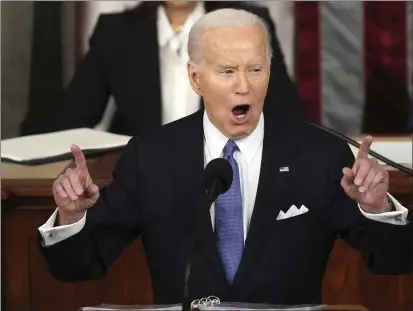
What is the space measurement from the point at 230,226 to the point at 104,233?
9.2 inches

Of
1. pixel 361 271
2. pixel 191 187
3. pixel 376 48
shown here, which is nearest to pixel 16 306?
pixel 191 187

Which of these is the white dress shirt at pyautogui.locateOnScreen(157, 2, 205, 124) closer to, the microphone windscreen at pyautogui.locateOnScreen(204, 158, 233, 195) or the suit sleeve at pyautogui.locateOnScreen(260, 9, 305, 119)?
the suit sleeve at pyautogui.locateOnScreen(260, 9, 305, 119)

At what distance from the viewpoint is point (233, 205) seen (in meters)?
1.39

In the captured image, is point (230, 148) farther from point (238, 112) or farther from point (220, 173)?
point (220, 173)

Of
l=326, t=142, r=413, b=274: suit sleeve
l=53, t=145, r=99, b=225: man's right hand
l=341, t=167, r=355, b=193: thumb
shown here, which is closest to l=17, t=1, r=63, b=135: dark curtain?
l=53, t=145, r=99, b=225: man's right hand

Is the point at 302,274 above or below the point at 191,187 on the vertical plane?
below

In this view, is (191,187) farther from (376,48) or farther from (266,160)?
(376,48)

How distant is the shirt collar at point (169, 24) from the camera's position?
63.4 inches

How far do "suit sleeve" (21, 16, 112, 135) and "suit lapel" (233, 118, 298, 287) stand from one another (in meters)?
0.42

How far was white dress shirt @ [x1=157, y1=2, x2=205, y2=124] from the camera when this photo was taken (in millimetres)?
1615

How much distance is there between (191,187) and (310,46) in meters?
0.47

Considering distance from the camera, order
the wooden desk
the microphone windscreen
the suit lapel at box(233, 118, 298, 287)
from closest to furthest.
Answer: the microphone windscreen, the suit lapel at box(233, 118, 298, 287), the wooden desk

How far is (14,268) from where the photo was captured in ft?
5.30

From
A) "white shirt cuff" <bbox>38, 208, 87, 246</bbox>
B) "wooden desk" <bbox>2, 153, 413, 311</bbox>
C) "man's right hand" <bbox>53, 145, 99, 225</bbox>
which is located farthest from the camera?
"wooden desk" <bbox>2, 153, 413, 311</bbox>
